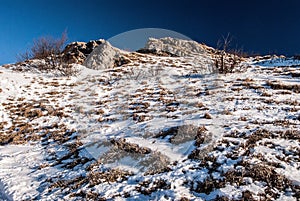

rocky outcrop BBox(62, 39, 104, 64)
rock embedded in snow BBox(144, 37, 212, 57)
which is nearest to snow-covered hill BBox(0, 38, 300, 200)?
rocky outcrop BBox(62, 39, 104, 64)

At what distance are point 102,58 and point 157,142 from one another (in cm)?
1781

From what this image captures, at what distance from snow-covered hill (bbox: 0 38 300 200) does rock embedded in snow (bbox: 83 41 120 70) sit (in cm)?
830

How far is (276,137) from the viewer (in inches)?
250

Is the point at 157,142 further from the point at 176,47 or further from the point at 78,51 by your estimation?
the point at 176,47

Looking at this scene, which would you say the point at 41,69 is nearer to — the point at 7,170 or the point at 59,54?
the point at 59,54

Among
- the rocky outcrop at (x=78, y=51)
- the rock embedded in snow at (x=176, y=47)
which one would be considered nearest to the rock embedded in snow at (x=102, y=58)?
the rocky outcrop at (x=78, y=51)

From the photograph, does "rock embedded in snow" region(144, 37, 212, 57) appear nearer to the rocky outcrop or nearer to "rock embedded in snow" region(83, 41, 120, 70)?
"rock embedded in snow" region(83, 41, 120, 70)

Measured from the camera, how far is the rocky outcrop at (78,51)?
75.1 ft

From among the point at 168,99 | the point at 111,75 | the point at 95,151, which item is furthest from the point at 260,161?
the point at 111,75

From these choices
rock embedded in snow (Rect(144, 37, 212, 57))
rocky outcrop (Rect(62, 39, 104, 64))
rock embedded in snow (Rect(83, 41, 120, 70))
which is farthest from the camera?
rock embedded in snow (Rect(144, 37, 212, 57))

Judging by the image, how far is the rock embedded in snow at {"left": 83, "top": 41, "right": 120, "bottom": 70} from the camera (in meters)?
22.5

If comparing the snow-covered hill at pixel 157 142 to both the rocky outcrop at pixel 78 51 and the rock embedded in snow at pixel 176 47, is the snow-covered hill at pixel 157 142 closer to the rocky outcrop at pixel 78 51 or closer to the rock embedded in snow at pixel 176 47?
the rocky outcrop at pixel 78 51

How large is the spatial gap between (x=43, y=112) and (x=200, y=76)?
10883 mm

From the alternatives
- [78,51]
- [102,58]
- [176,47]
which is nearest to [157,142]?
[102,58]
